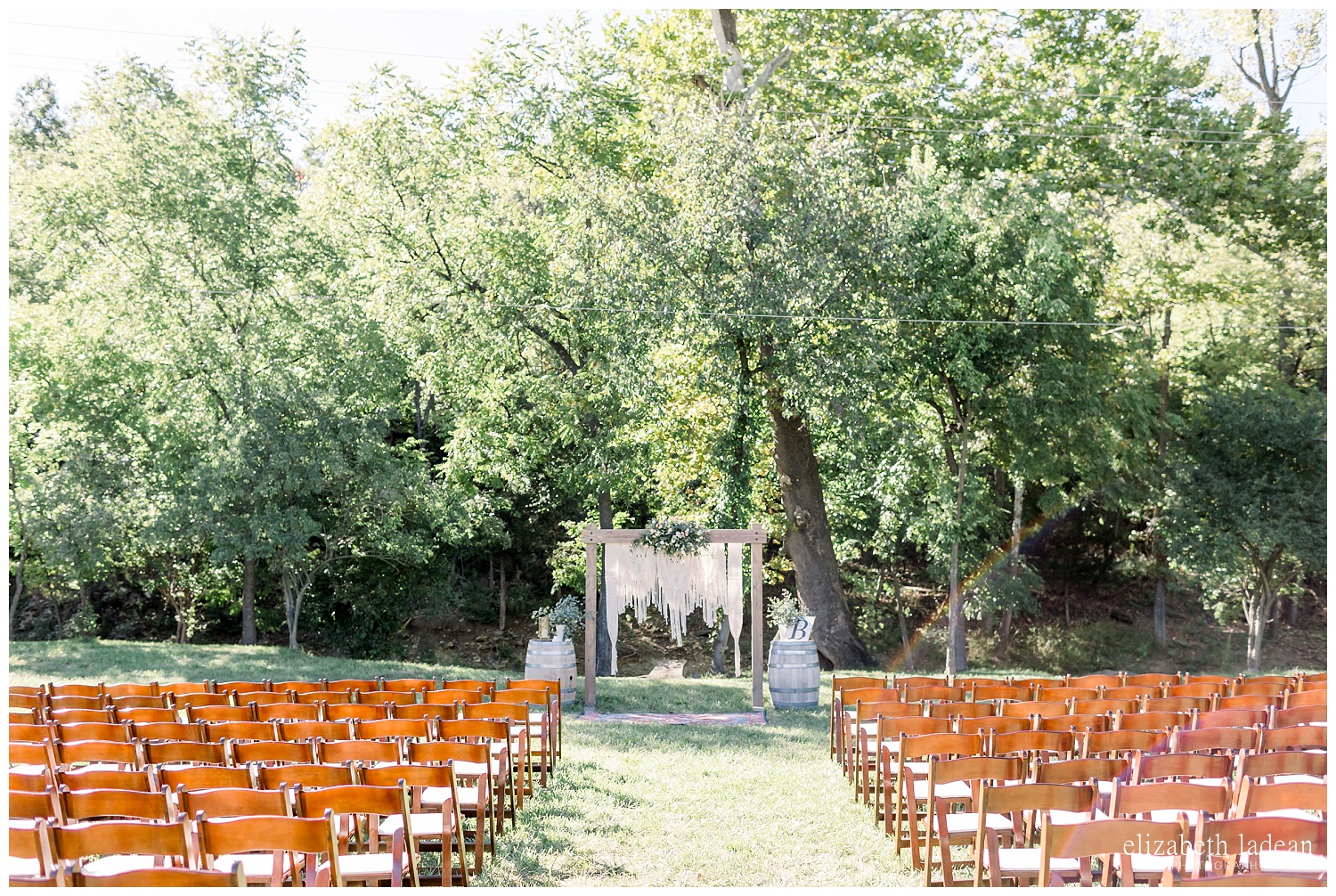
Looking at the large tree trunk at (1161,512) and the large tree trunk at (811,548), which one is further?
the large tree trunk at (1161,512)

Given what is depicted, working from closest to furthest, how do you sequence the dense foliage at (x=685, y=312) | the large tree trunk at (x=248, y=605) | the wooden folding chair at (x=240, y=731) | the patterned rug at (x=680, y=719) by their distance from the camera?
the wooden folding chair at (x=240, y=731), the patterned rug at (x=680, y=719), the dense foliage at (x=685, y=312), the large tree trunk at (x=248, y=605)

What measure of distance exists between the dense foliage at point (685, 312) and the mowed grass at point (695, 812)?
4.07 m

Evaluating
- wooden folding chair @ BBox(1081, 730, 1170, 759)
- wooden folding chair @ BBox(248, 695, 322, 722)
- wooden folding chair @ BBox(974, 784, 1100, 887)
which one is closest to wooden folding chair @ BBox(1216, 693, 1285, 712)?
wooden folding chair @ BBox(1081, 730, 1170, 759)

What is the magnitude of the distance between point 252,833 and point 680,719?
7053 mm

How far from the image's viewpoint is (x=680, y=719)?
10.8 metres

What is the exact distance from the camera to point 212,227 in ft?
56.8

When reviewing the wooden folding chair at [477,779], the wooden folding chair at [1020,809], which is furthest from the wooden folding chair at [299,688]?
the wooden folding chair at [1020,809]

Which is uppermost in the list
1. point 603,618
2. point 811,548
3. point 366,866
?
point 811,548

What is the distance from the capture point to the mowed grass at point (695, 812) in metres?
5.57

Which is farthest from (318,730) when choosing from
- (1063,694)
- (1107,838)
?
(1063,694)

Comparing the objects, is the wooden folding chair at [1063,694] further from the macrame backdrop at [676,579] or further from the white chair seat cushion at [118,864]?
the white chair seat cushion at [118,864]

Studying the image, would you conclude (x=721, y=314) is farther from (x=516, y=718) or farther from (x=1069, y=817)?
(x=1069, y=817)

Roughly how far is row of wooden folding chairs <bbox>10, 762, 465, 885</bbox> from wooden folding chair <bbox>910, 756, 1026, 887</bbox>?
7.76 feet

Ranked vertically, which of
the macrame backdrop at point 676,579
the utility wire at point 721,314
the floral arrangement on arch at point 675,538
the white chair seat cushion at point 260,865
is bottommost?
the white chair seat cushion at point 260,865
